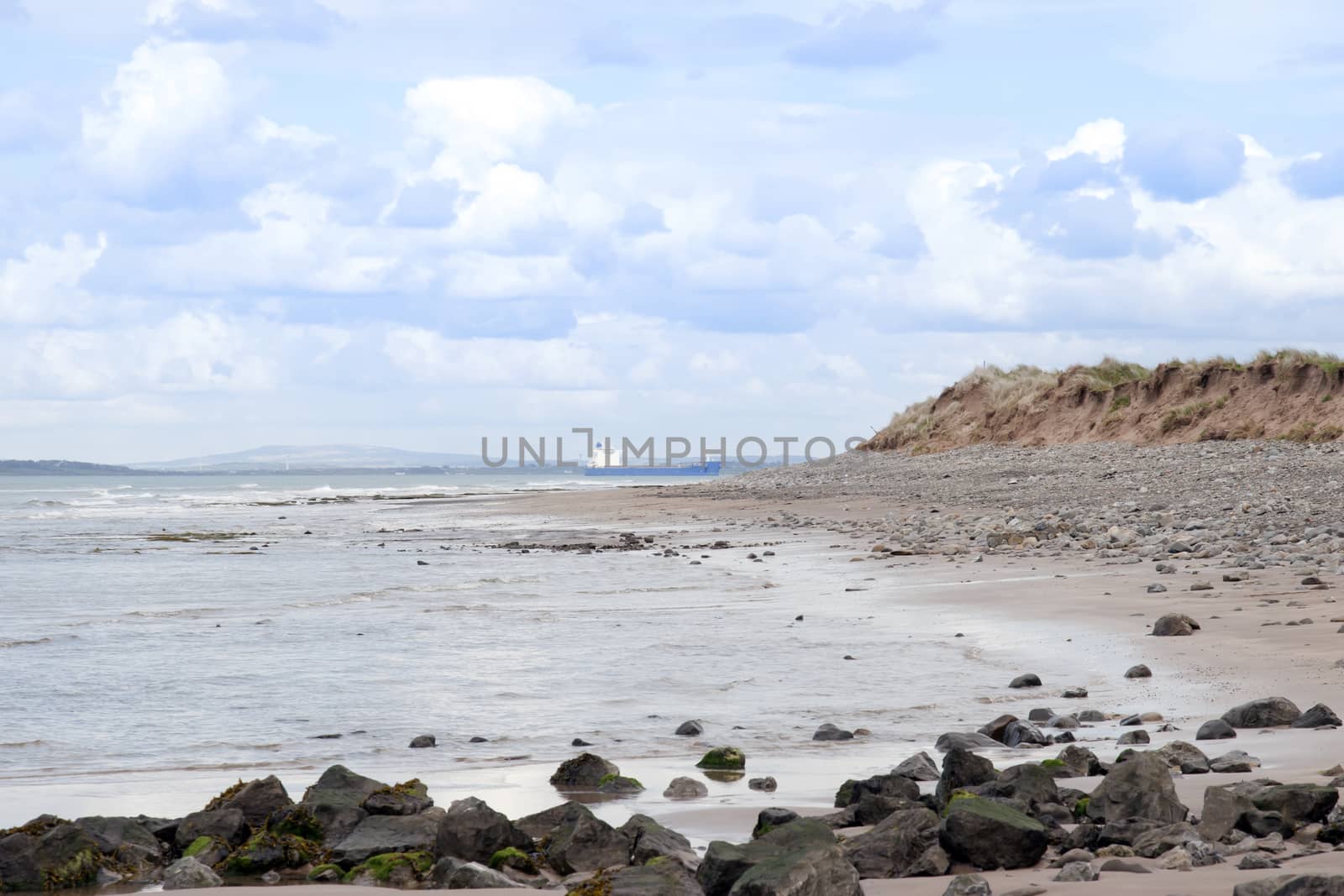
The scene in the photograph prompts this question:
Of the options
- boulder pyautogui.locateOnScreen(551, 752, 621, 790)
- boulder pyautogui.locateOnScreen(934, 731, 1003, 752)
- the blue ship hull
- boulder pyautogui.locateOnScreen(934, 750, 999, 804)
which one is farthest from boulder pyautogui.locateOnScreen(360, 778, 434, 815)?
the blue ship hull

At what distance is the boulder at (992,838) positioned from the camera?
433cm

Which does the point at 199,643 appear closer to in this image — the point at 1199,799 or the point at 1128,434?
the point at 1199,799

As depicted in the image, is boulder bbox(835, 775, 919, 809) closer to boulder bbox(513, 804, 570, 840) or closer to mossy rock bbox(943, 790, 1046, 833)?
mossy rock bbox(943, 790, 1046, 833)

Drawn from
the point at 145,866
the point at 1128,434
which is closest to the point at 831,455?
the point at 1128,434

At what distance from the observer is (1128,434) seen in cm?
4125

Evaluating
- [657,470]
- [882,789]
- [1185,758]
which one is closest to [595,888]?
[882,789]

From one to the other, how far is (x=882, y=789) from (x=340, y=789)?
221cm

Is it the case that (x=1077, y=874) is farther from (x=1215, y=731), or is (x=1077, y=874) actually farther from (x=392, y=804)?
(x=1215, y=731)

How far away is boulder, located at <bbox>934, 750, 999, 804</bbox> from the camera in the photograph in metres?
5.30

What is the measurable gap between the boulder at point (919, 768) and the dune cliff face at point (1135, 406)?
31.2 meters

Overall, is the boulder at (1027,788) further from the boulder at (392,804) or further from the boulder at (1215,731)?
the boulder at (392,804)

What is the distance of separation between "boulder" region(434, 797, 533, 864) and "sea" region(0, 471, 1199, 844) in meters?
0.78

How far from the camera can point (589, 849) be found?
15.4 feet

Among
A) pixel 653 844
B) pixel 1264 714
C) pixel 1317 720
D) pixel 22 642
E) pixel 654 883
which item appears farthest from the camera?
pixel 22 642
